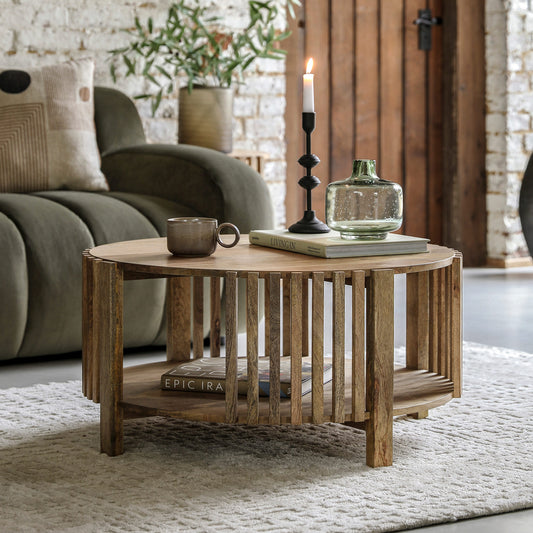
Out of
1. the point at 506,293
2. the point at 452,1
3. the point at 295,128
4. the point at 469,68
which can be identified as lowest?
the point at 506,293

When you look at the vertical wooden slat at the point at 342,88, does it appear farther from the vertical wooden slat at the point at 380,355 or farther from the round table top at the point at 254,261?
the vertical wooden slat at the point at 380,355

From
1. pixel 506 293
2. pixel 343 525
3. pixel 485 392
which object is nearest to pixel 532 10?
pixel 506 293

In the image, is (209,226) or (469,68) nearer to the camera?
(209,226)

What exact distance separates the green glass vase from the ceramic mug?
10.2 inches

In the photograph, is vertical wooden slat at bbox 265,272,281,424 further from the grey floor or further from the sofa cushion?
the sofa cushion

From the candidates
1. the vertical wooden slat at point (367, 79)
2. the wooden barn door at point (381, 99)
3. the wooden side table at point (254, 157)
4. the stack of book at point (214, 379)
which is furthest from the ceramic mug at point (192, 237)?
the vertical wooden slat at point (367, 79)

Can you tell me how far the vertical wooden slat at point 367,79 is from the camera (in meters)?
4.89

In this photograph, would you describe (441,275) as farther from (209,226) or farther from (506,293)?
(506,293)

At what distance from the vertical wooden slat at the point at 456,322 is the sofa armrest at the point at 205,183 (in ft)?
3.30

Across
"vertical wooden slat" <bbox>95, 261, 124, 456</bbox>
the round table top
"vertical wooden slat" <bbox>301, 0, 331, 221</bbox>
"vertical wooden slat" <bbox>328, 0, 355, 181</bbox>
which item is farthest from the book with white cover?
"vertical wooden slat" <bbox>328, 0, 355, 181</bbox>

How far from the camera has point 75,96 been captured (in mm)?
3166

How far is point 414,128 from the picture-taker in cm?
510

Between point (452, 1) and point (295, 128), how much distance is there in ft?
3.69

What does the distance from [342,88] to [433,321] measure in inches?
120
